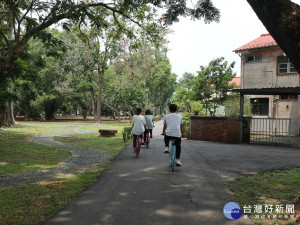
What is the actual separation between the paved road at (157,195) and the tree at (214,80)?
685 inches

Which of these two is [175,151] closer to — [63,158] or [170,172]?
[170,172]

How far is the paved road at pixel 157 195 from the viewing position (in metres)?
4.00

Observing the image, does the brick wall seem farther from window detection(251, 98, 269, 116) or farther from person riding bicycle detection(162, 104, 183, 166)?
person riding bicycle detection(162, 104, 183, 166)

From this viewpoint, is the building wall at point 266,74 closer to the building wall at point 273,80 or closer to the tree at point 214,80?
the building wall at point 273,80

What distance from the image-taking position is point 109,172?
7352 mm

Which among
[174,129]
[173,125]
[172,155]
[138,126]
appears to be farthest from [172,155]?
[138,126]

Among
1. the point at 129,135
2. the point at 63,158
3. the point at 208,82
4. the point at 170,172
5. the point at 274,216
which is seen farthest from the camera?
the point at 208,82

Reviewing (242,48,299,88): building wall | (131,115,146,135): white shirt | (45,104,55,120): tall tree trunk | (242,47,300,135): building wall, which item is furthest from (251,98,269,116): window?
(45,104,55,120): tall tree trunk

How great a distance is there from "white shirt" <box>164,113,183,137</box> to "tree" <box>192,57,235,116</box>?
739 inches

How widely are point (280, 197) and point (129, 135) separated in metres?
13.2

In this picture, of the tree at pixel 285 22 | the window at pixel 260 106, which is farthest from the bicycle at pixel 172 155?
the window at pixel 260 106

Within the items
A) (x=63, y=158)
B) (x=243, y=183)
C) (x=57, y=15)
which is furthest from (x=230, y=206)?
(x=57, y=15)

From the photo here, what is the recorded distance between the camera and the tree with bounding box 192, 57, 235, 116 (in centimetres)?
2550

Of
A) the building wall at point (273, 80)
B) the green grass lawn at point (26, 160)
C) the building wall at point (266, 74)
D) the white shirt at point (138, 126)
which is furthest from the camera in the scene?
the building wall at point (266, 74)
